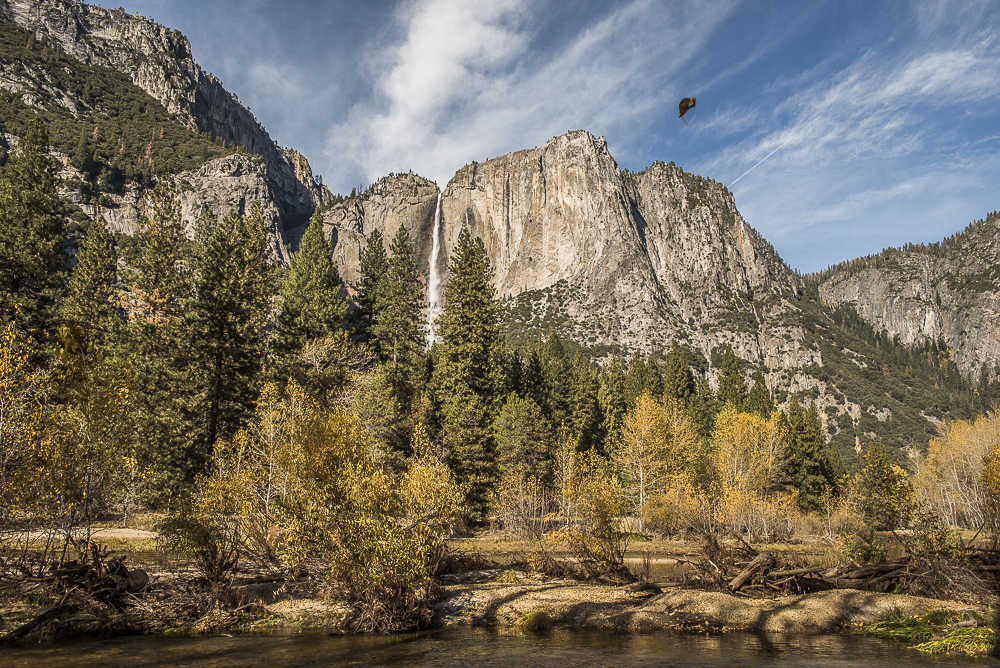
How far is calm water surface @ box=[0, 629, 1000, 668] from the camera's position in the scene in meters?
11.5

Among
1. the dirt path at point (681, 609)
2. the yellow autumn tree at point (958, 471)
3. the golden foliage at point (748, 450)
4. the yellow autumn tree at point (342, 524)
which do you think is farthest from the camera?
the yellow autumn tree at point (958, 471)

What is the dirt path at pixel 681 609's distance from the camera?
51.3 feet

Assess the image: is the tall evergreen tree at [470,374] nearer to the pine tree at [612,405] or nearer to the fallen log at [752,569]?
the fallen log at [752,569]

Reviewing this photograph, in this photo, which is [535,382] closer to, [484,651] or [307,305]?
[307,305]

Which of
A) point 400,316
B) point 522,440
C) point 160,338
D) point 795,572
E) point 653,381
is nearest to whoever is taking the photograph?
point 795,572

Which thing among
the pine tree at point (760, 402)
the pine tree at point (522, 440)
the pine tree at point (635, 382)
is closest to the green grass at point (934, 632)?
the pine tree at point (522, 440)

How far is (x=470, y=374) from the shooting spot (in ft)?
139

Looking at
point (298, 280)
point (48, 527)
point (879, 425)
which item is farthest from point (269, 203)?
point (879, 425)

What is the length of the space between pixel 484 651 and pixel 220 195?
199m

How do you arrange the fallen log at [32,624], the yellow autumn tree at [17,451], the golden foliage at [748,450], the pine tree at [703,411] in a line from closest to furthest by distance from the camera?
the fallen log at [32,624]
the yellow autumn tree at [17,451]
the golden foliage at [748,450]
the pine tree at [703,411]

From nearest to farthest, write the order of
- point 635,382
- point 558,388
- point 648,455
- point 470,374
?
1. point 470,374
2. point 648,455
3. point 558,388
4. point 635,382

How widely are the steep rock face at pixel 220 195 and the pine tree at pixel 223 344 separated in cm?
13507

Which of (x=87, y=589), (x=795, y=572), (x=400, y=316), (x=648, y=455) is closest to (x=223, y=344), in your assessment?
(x=400, y=316)

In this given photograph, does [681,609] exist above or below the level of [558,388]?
below
